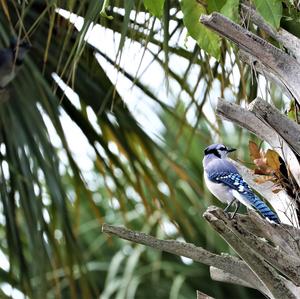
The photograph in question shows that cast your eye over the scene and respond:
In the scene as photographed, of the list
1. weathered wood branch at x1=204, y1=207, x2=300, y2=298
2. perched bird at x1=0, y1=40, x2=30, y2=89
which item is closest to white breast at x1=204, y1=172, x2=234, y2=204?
weathered wood branch at x1=204, y1=207, x2=300, y2=298

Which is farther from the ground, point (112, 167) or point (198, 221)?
point (112, 167)

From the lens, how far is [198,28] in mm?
2686

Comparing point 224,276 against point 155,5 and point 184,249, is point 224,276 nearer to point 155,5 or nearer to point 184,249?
point 184,249

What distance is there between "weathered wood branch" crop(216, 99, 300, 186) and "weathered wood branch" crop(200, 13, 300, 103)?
0.11m

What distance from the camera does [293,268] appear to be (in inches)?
89.7

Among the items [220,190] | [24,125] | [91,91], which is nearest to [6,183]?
[24,125]

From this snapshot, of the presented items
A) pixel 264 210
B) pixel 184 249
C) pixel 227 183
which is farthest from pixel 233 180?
pixel 184 249

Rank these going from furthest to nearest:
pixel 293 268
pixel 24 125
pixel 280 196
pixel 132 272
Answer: pixel 132 272 < pixel 24 125 < pixel 280 196 < pixel 293 268

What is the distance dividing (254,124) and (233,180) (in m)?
0.84

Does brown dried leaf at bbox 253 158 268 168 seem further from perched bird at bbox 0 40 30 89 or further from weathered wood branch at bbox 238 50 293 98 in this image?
perched bird at bbox 0 40 30 89

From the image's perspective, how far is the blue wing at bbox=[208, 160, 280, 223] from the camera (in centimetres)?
303

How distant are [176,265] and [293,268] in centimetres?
506

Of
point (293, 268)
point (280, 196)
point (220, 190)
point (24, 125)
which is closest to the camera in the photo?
point (293, 268)

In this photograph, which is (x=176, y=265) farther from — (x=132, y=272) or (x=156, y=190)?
(x=156, y=190)
